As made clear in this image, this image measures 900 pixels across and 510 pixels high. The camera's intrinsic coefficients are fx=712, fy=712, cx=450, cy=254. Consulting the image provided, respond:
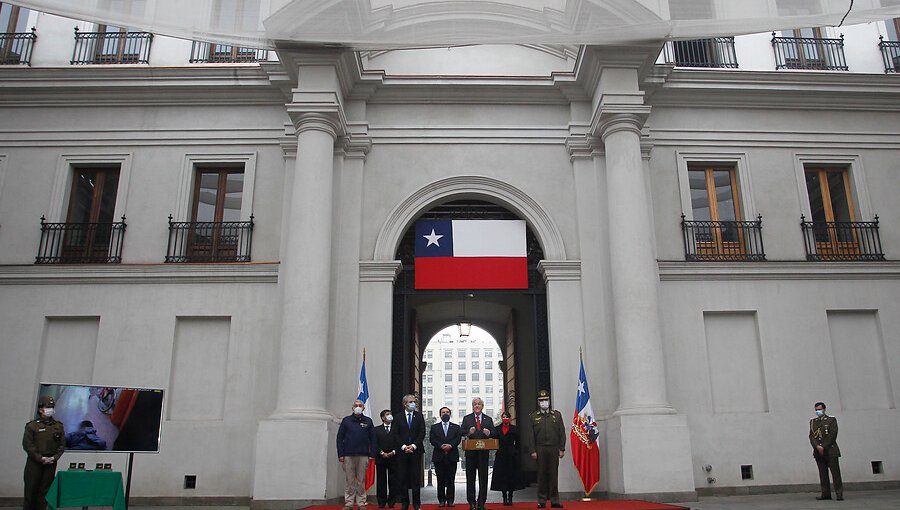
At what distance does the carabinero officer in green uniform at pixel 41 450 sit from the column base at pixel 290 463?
2818mm

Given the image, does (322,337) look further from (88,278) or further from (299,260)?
(88,278)

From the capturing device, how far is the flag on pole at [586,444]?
11852mm

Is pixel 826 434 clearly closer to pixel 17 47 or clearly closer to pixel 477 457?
pixel 477 457

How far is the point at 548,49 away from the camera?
14938mm

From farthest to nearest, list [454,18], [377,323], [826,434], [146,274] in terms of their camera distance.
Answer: [146,274]
[377,323]
[454,18]
[826,434]

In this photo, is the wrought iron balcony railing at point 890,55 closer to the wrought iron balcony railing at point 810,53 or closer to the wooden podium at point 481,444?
the wrought iron balcony railing at point 810,53

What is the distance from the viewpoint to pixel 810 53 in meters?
15.2

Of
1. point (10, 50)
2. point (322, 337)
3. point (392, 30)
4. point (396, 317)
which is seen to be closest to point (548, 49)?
point (392, 30)

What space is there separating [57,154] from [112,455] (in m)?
6.12

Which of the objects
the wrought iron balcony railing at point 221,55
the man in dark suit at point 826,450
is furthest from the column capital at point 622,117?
the wrought iron balcony railing at point 221,55

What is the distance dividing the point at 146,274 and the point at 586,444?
863cm

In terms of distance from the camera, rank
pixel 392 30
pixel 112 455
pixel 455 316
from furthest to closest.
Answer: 1. pixel 455 316
2. pixel 112 455
3. pixel 392 30

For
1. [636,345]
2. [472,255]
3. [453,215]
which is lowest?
[636,345]

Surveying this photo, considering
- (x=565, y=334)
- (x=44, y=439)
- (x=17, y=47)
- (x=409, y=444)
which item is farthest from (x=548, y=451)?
(x=17, y=47)
